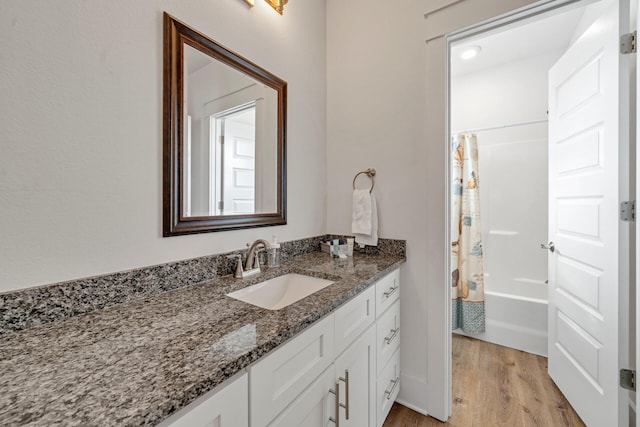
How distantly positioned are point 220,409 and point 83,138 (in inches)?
32.1

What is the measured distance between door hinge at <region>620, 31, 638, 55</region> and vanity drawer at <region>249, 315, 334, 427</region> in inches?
68.0

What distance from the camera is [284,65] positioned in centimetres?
151

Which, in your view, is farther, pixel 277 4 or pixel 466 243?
pixel 466 243

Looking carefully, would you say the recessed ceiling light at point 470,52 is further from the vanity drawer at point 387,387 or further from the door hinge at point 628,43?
the vanity drawer at point 387,387

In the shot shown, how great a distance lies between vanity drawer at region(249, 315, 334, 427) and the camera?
61 centimetres

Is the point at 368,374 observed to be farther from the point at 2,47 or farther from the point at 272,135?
the point at 2,47

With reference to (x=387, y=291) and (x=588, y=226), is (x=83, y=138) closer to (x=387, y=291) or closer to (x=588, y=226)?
(x=387, y=291)

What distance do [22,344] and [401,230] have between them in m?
1.53

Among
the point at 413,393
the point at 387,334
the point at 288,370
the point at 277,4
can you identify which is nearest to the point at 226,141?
the point at 277,4

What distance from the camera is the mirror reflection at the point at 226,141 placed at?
A: 105cm

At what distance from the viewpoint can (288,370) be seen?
0.71 metres

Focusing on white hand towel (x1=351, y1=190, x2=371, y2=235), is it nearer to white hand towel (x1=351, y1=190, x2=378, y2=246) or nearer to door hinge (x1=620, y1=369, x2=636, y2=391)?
white hand towel (x1=351, y1=190, x2=378, y2=246)

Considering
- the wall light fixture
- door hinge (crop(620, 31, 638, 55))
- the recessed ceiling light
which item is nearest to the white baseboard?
door hinge (crop(620, 31, 638, 55))

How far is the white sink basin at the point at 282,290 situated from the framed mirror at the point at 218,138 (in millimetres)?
303
